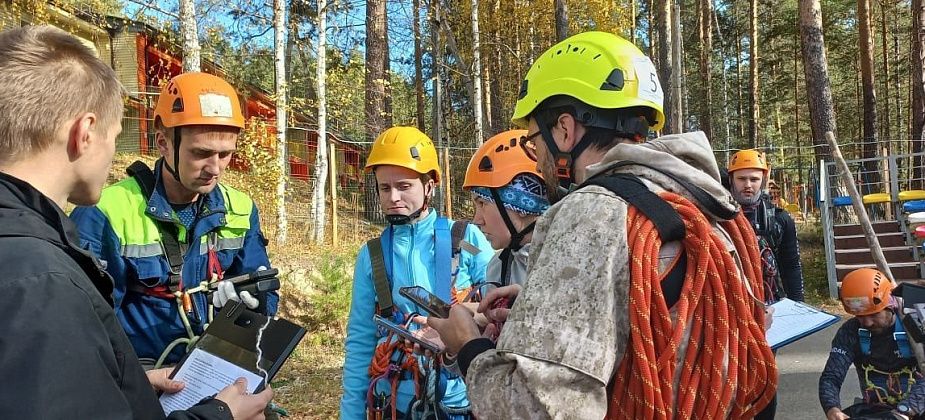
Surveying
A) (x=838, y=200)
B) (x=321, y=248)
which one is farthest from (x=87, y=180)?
(x=838, y=200)

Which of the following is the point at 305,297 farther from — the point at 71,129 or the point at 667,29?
the point at 667,29

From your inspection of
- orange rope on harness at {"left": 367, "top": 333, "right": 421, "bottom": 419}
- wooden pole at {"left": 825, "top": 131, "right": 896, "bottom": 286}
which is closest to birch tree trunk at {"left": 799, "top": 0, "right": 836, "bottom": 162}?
wooden pole at {"left": 825, "top": 131, "right": 896, "bottom": 286}

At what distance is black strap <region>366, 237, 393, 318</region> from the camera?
9.36 feet

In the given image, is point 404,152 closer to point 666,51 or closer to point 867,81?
point 867,81

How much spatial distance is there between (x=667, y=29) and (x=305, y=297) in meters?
18.3

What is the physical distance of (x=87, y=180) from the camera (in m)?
1.54

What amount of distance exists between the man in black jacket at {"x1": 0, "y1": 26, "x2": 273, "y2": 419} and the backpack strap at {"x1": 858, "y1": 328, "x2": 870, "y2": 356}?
422 cm

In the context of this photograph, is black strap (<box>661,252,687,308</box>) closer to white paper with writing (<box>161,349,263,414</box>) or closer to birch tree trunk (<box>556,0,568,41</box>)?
white paper with writing (<box>161,349,263,414</box>)

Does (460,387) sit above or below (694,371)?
below

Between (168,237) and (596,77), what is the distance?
208 centimetres

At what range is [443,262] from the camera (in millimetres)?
3033

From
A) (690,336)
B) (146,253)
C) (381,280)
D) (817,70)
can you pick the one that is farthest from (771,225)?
(817,70)

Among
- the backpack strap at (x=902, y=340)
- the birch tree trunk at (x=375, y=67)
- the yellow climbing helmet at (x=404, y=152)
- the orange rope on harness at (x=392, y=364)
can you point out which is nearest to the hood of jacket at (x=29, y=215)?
the orange rope on harness at (x=392, y=364)

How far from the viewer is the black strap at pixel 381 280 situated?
2.85 metres
